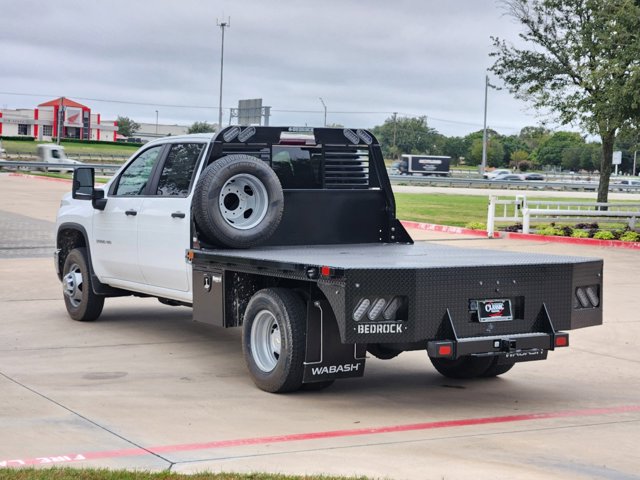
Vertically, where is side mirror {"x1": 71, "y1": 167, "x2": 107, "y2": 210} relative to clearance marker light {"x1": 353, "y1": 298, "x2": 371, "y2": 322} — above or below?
above

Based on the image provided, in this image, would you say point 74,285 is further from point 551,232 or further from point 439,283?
point 551,232

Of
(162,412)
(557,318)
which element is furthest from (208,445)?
(557,318)

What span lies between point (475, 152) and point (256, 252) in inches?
5547

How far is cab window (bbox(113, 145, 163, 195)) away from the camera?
10555mm

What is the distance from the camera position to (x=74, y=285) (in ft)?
38.0

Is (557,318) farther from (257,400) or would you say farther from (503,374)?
(257,400)

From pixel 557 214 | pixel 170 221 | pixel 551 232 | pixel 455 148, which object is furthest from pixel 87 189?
pixel 455 148

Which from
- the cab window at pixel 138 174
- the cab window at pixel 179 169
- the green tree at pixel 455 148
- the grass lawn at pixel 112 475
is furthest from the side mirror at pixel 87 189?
the green tree at pixel 455 148

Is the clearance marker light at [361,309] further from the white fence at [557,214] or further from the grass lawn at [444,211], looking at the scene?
the grass lawn at [444,211]

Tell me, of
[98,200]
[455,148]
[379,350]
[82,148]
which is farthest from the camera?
[455,148]

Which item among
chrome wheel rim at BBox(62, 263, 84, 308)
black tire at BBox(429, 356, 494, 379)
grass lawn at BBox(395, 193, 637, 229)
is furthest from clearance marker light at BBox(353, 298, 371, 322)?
grass lawn at BBox(395, 193, 637, 229)

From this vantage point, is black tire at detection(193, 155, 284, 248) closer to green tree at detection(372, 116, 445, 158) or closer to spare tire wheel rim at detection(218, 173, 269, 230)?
spare tire wheel rim at detection(218, 173, 269, 230)

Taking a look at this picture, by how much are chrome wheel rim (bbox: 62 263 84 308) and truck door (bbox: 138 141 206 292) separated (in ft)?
5.10

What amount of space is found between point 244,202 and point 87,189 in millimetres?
2636
